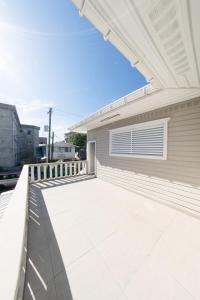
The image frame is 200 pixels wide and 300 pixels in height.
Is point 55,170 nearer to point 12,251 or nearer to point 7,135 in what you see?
point 12,251

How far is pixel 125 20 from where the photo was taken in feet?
3.32

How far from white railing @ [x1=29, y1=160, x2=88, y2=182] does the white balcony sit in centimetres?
270

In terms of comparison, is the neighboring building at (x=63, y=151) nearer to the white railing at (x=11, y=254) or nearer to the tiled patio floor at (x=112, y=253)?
the tiled patio floor at (x=112, y=253)

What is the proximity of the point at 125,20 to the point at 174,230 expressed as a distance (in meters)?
3.00

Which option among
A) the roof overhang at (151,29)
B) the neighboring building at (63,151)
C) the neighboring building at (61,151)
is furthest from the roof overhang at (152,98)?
the neighboring building at (63,151)

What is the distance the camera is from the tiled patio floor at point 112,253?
1.45 m

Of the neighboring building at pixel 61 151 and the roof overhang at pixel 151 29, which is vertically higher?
the roof overhang at pixel 151 29

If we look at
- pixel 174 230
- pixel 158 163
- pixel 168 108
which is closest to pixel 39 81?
pixel 168 108

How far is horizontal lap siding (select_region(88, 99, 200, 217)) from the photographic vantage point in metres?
3.07

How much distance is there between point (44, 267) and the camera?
1.71m

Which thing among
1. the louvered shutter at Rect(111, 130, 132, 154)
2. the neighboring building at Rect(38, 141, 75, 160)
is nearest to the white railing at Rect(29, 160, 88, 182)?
the louvered shutter at Rect(111, 130, 132, 154)

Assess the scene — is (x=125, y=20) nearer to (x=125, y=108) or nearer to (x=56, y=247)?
(x=56, y=247)

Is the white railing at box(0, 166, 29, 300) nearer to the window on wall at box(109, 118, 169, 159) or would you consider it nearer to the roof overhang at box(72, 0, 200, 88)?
the roof overhang at box(72, 0, 200, 88)

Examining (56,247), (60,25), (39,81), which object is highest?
(39,81)
